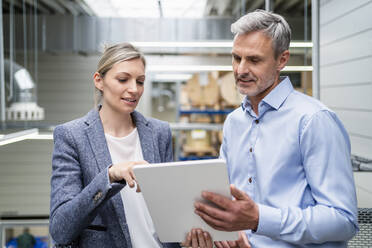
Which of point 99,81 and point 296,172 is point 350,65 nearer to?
point 296,172

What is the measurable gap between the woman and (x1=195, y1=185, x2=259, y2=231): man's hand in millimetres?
267

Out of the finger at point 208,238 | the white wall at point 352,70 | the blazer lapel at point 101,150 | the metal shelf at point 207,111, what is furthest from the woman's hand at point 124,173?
the metal shelf at point 207,111

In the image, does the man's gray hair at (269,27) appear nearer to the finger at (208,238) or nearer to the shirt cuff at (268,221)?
the shirt cuff at (268,221)

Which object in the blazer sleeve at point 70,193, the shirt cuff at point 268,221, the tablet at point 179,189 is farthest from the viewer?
the blazer sleeve at point 70,193

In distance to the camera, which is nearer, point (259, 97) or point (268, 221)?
point (268, 221)

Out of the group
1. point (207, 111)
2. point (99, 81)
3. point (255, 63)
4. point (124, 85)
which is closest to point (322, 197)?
point (255, 63)

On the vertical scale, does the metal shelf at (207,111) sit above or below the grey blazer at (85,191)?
above

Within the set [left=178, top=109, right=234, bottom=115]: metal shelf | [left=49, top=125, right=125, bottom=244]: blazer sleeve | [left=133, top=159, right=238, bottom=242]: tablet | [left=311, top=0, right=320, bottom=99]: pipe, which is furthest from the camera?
[left=178, top=109, right=234, bottom=115]: metal shelf

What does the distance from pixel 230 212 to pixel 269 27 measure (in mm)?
661

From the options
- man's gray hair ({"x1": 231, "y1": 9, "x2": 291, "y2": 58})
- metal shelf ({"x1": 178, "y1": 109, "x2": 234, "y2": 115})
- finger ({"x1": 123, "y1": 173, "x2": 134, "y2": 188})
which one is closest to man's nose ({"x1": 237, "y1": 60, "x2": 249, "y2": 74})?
man's gray hair ({"x1": 231, "y1": 9, "x2": 291, "y2": 58})

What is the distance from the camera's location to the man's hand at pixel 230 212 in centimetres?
120

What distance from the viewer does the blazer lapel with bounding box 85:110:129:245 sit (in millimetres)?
1513

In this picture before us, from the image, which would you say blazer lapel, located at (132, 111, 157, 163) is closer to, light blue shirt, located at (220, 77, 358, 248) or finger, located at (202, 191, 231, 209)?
light blue shirt, located at (220, 77, 358, 248)

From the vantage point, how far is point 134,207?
1572 mm
